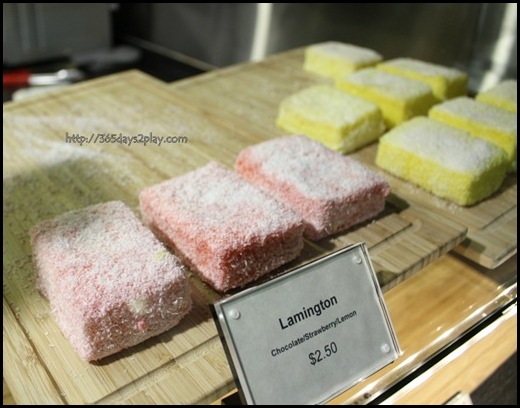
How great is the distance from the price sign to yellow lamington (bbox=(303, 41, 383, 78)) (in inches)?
55.9

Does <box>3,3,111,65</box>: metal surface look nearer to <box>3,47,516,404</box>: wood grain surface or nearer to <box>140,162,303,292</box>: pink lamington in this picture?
<box>3,47,516,404</box>: wood grain surface

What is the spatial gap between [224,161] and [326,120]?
35 centimetres

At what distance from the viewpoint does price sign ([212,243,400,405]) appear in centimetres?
70

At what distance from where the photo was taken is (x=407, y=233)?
47.6 inches

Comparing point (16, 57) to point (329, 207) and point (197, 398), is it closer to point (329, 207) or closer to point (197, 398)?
point (329, 207)

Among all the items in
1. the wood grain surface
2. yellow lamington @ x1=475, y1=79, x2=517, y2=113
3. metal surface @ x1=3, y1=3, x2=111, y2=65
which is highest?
yellow lamington @ x1=475, y1=79, x2=517, y2=113

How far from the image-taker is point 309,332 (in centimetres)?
75

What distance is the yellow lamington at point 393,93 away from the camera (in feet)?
5.67

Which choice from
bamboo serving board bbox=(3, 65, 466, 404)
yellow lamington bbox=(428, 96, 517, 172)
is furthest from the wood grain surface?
yellow lamington bbox=(428, 96, 517, 172)

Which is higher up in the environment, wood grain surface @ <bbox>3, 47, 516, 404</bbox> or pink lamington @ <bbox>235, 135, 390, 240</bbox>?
pink lamington @ <bbox>235, 135, 390, 240</bbox>

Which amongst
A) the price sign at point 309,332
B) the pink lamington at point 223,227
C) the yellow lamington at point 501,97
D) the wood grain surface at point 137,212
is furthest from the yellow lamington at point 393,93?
the price sign at point 309,332

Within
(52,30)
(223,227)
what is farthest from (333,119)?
(52,30)

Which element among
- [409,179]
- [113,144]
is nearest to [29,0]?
[113,144]

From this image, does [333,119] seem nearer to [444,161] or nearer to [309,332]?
[444,161]
